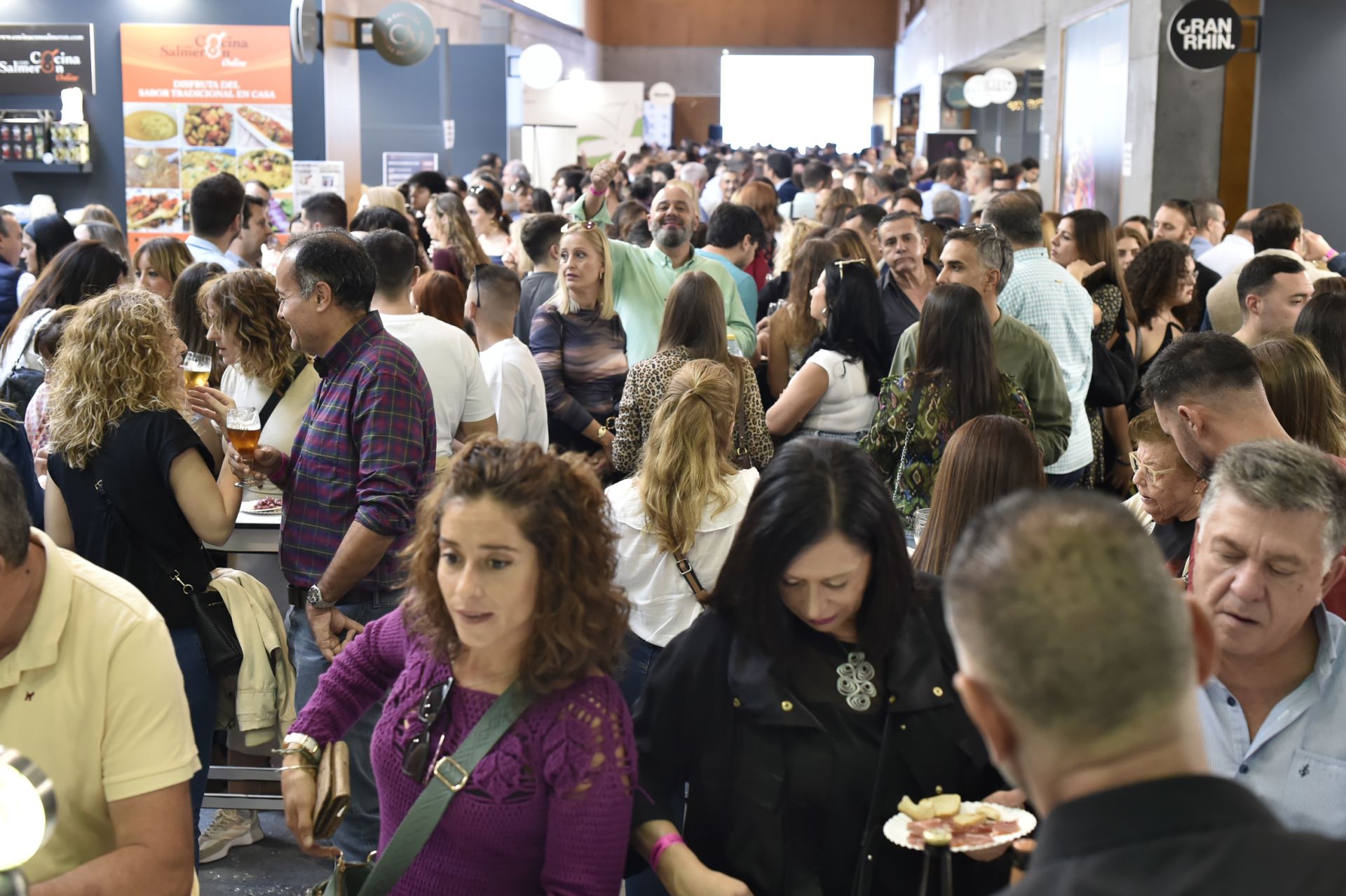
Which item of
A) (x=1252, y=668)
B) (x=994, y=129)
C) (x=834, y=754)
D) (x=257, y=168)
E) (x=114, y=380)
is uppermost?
(x=994, y=129)

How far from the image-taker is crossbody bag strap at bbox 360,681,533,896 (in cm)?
187

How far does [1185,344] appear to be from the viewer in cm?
271

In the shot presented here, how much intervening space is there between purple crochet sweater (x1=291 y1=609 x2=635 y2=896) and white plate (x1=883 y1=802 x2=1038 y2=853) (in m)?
0.38

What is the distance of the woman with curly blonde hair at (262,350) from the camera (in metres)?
3.70

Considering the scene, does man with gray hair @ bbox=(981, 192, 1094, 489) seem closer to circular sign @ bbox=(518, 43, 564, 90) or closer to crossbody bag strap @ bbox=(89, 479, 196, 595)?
crossbody bag strap @ bbox=(89, 479, 196, 595)

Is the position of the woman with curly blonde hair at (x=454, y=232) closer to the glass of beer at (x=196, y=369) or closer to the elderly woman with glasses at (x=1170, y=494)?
the glass of beer at (x=196, y=369)

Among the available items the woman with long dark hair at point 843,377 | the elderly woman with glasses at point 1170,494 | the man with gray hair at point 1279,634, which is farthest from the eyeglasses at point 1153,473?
the woman with long dark hair at point 843,377

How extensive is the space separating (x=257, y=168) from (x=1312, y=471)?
9588 millimetres

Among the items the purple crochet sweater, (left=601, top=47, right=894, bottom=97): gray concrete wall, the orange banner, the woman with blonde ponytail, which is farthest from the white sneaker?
(left=601, top=47, right=894, bottom=97): gray concrete wall

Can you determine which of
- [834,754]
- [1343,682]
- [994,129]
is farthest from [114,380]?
[994,129]

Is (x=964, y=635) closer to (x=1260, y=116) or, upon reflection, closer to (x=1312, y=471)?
(x=1312, y=471)

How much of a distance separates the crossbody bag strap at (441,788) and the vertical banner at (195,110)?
909 cm

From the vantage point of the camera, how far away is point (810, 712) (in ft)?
6.46

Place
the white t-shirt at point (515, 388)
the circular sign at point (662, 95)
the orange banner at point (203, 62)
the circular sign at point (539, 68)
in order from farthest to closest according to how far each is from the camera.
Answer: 1. the circular sign at point (662, 95)
2. the circular sign at point (539, 68)
3. the orange banner at point (203, 62)
4. the white t-shirt at point (515, 388)
